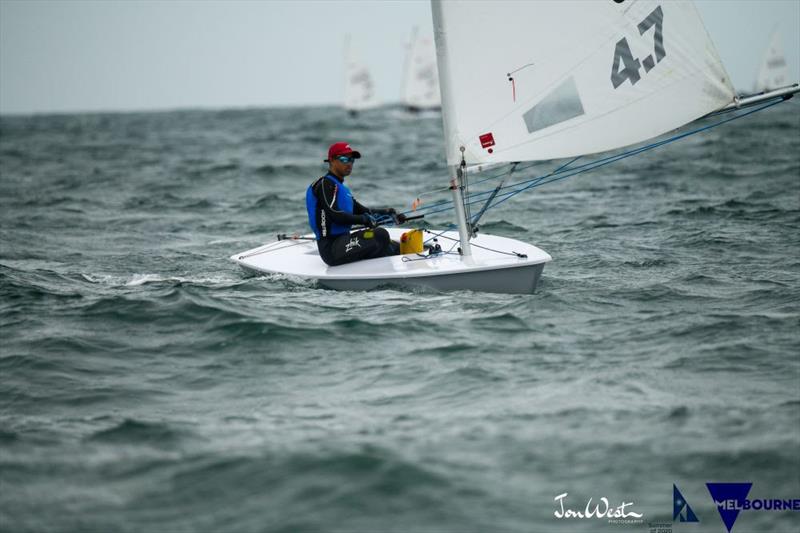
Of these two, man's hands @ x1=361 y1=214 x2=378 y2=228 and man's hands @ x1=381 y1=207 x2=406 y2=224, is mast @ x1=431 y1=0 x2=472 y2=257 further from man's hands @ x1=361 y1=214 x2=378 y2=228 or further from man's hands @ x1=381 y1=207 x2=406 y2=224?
man's hands @ x1=361 y1=214 x2=378 y2=228

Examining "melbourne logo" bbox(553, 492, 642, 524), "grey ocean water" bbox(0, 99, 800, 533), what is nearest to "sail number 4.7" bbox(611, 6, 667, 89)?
"grey ocean water" bbox(0, 99, 800, 533)

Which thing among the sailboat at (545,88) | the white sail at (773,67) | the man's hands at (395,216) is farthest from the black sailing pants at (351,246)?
the white sail at (773,67)

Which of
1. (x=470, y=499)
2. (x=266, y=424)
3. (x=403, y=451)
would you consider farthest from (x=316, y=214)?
(x=470, y=499)

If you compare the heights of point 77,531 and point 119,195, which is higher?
point 119,195

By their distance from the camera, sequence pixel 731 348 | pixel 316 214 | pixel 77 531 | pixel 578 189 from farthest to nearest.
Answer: pixel 578 189
pixel 316 214
pixel 731 348
pixel 77 531

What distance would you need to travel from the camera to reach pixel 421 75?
49.1 meters

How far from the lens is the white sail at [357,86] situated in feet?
183

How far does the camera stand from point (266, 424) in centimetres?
468

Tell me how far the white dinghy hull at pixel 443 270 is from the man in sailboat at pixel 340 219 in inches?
4.3

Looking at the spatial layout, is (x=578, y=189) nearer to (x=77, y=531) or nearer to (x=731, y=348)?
(x=731, y=348)

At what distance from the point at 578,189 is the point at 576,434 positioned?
11869 millimetres

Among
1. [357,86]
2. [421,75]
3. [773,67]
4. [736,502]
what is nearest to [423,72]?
[421,75]

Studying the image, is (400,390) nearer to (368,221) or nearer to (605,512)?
(605,512)

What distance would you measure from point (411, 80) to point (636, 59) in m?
43.9
